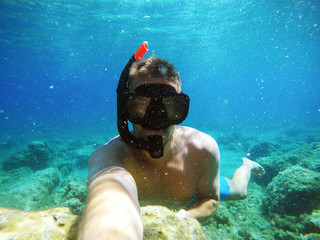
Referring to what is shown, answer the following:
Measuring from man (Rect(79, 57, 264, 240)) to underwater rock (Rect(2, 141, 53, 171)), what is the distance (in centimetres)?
1149

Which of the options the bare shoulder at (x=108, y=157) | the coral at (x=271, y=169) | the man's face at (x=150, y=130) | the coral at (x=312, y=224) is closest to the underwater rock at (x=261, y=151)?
the coral at (x=271, y=169)

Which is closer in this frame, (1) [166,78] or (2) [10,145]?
(1) [166,78]

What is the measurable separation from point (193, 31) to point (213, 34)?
374 centimetres

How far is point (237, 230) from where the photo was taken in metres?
4.51

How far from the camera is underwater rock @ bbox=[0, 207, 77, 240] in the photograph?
1.16 m

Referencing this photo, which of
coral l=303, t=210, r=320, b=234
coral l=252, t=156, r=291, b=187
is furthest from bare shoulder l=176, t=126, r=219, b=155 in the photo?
coral l=252, t=156, r=291, b=187

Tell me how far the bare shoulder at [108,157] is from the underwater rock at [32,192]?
18.9 ft

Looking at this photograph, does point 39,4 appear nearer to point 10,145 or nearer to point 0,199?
point 10,145

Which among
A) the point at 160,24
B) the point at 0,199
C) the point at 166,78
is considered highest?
the point at 160,24

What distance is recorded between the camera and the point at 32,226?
1.24 metres

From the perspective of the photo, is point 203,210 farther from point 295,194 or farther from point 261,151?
point 261,151

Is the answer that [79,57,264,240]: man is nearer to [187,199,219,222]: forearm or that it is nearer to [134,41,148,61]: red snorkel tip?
[187,199,219,222]: forearm

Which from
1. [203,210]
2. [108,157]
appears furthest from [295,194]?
[108,157]

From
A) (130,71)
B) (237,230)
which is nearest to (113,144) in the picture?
(130,71)
